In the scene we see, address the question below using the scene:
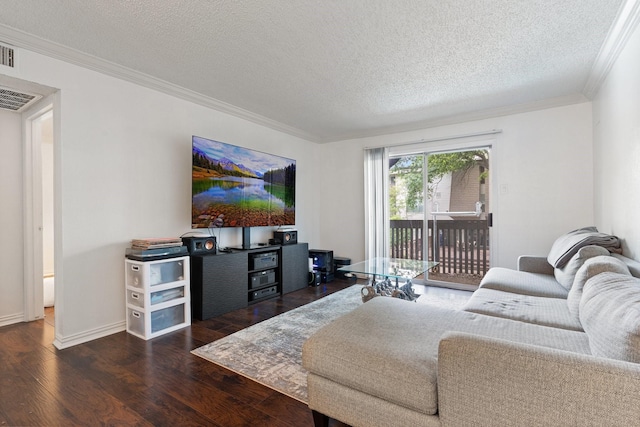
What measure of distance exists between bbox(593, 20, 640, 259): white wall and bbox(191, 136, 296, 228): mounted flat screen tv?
10.9 ft

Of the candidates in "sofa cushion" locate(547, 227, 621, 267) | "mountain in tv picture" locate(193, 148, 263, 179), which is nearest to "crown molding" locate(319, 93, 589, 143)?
"sofa cushion" locate(547, 227, 621, 267)

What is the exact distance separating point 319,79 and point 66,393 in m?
3.06

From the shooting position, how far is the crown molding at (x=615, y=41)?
190 centimetres

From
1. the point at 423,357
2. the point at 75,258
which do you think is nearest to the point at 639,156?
the point at 423,357

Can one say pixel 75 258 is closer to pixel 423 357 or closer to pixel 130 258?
pixel 130 258

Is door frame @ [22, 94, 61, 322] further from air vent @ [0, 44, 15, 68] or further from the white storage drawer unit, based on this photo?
the white storage drawer unit

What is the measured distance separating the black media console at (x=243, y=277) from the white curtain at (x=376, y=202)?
1153mm

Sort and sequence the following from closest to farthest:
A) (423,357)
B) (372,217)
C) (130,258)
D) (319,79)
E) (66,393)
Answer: (423,357) → (66,393) → (130,258) → (319,79) → (372,217)

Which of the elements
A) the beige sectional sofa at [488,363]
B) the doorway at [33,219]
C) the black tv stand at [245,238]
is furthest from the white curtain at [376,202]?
the doorway at [33,219]

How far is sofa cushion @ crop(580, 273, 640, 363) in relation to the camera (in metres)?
0.93

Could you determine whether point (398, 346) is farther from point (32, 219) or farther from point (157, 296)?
point (32, 219)

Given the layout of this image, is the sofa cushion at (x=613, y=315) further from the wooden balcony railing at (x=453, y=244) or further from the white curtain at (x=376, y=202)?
the white curtain at (x=376, y=202)

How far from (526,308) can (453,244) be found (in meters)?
2.52

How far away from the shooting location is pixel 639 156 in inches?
74.4
